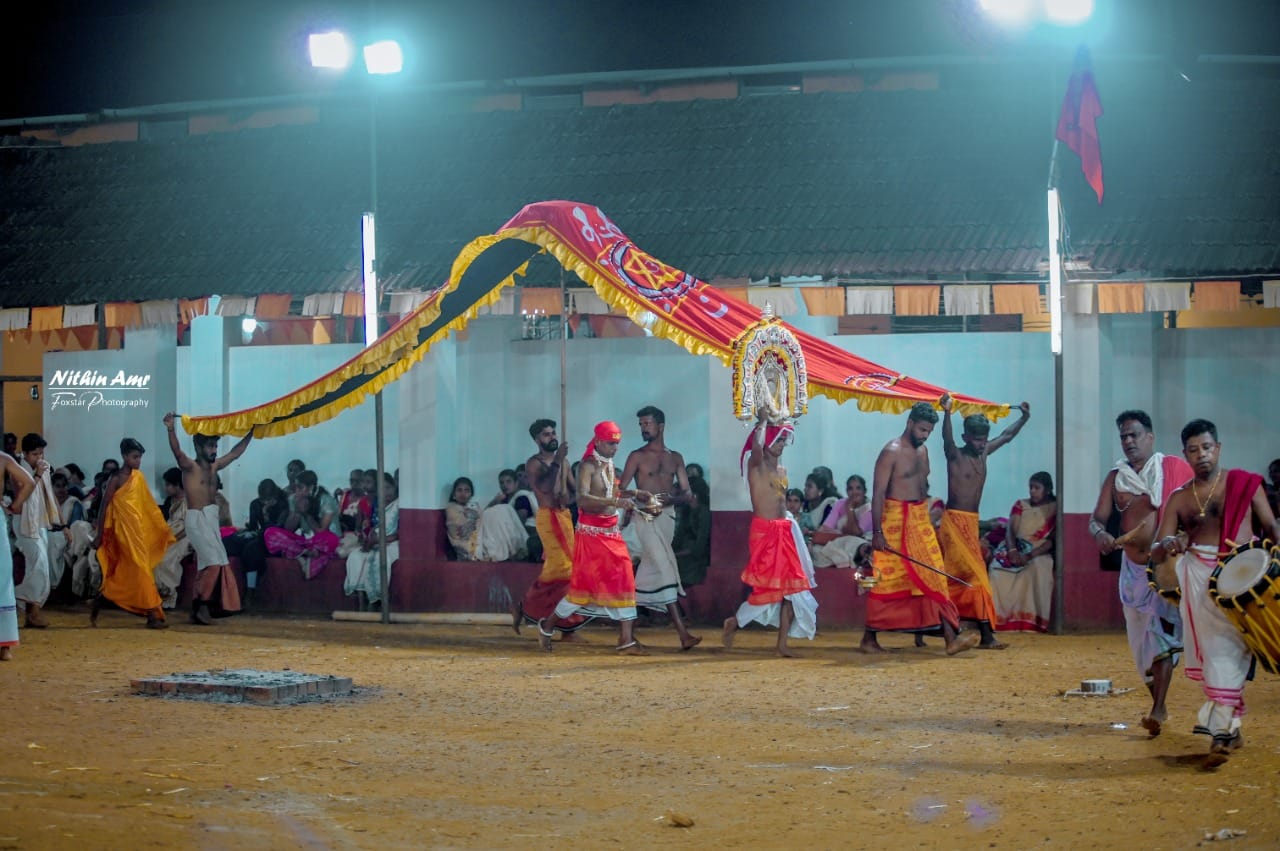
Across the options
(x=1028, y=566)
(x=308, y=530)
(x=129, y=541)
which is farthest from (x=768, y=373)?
(x=308, y=530)

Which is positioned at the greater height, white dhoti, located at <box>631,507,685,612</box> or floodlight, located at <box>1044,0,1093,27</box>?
floodlight, located at <box>1044,0,1093,27</box>

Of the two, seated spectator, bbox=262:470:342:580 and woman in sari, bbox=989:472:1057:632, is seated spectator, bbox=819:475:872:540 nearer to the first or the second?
woman in sari, bbox=989:472:1057:632

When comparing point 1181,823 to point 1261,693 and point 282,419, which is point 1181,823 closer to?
point 1261,693

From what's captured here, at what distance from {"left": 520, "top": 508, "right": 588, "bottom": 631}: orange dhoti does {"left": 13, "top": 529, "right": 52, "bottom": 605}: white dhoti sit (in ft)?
14.8

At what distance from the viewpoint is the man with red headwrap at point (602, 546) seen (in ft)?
41.7

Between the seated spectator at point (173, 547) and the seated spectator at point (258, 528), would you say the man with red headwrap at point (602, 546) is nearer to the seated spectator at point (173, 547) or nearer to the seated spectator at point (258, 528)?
the seated spectator at point (258, 528)

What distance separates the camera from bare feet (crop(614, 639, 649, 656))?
507 inches

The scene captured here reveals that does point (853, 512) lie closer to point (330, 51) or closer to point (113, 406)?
point (330, 51)

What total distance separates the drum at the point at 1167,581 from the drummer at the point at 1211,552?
23 cm

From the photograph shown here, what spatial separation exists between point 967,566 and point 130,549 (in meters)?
7.47

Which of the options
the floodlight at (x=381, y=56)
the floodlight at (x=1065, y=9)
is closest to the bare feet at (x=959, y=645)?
the floodlight at (x=1065, y=9)

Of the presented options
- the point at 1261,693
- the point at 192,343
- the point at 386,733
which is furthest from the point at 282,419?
the point at 1261,693

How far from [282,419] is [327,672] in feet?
10.3

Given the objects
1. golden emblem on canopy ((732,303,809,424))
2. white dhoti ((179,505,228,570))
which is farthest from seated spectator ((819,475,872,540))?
white dhoti ((179,505,228,570))
